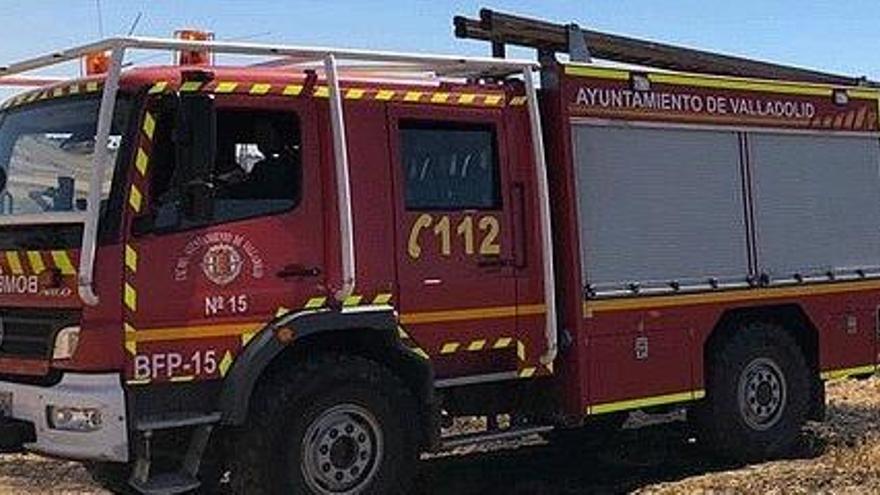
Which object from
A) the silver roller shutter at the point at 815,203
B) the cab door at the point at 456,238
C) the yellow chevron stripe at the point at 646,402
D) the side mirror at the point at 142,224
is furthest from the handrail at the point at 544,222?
the side mirror at the point at 142,224

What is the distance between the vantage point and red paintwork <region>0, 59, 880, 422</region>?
651cm

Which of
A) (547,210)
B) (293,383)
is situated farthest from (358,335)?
(547,210)

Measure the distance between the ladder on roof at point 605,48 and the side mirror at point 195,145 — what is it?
2668 millimetres

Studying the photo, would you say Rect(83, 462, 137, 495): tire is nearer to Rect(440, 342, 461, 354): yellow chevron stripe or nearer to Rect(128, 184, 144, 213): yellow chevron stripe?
Rect(128, 184, 144, 213): yellow chevron stripe

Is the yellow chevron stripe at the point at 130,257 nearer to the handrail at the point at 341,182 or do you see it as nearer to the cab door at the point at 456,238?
the handrail at the point at 341,182

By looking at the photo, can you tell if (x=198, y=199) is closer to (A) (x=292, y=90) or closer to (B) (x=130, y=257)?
(B) (x=130, y=257)

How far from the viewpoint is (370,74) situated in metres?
7.59

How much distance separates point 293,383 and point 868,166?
17.7ft

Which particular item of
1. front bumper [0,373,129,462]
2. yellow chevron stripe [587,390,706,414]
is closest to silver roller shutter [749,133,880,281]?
yellow chevron stripe [587,390,706,414]

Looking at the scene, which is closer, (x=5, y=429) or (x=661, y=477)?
(x=5, y=429)

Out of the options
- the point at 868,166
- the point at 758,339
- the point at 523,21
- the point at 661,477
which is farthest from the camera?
the point at 523,21

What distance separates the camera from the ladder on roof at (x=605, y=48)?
36.3 feet

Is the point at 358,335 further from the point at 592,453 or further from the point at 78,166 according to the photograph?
the point at 592,453

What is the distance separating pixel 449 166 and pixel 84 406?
8.40ft
